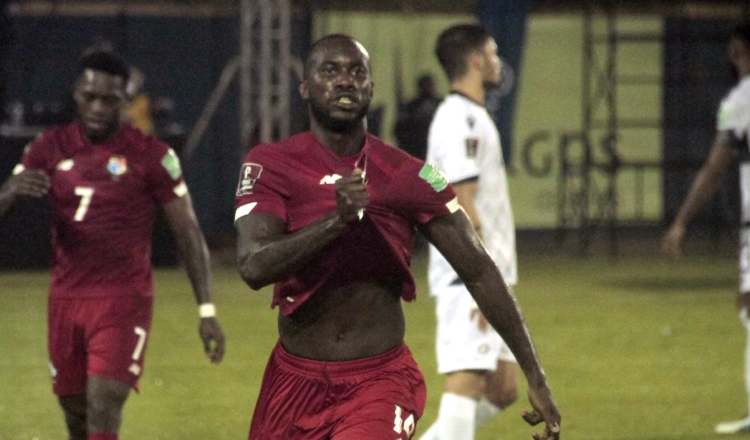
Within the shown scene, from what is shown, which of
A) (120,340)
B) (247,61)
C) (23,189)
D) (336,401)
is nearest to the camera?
(336,401)

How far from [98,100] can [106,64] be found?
0.19 m

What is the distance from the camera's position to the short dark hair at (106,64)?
244 inches

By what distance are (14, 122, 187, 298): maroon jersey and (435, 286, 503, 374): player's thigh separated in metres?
1.45

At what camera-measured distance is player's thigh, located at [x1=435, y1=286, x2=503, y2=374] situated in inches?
250

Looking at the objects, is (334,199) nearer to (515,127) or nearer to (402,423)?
(402,423)

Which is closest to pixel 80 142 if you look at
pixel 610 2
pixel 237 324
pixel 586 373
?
pixel 586 373

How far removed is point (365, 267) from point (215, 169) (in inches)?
664

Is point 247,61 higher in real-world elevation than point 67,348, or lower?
higher

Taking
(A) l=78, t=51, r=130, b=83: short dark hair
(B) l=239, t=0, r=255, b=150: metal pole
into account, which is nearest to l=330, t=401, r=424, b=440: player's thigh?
(A) l=78, t=51, r=130, b=83: short dark hair

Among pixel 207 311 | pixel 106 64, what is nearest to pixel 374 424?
pixel 207 311

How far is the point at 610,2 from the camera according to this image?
19.1m

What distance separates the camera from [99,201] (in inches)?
244

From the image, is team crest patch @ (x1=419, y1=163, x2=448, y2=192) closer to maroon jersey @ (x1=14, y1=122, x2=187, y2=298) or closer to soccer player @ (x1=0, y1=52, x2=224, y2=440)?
soccer player @ (x1=0, y1=52, x2=224, y2=440)

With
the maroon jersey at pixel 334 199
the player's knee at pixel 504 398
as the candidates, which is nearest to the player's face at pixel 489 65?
the player's knee at pixel 504 398
